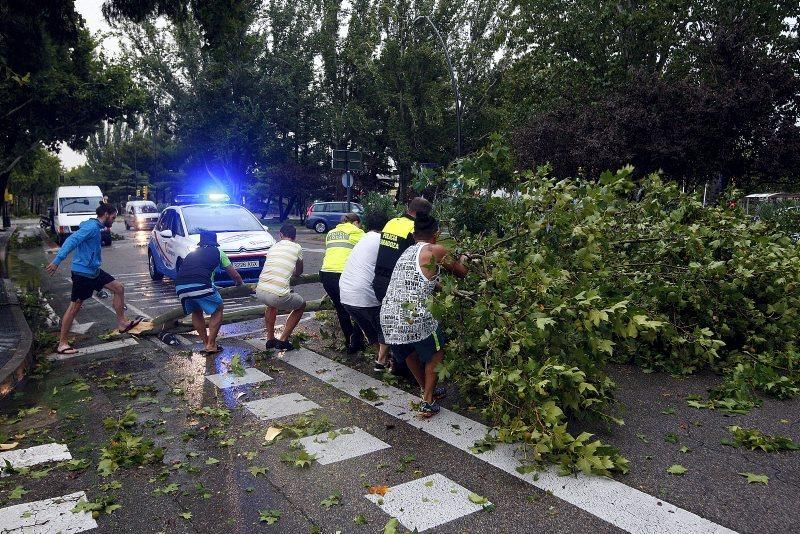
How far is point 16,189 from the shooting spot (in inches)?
2616

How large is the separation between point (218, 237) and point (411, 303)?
25.5ft

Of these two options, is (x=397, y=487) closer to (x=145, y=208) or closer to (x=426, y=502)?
(x=426, y=502)

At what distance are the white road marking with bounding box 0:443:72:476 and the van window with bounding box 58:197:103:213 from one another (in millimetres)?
21977

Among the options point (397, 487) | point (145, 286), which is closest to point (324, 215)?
point (145, 286)

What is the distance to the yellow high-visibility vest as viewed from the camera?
6.89m

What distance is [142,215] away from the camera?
35719mm

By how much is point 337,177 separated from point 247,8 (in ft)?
99.3

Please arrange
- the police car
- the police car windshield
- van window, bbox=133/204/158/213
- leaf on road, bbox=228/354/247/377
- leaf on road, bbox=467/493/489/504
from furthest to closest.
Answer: van window, bbox=133/204/158/213, the police car windshield, the police car, leaf on road, bbox=228/354/247/377, leaf on road, bbox=467/493/489/504

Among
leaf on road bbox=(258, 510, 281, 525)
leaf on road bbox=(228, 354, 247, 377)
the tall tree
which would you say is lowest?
leaf on road bbox=(228, 354, 247, 377)

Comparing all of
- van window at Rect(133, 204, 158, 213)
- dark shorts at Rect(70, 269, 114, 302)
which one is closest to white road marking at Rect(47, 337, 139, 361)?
dark shorts at Rect(70, 269, 114, 302)

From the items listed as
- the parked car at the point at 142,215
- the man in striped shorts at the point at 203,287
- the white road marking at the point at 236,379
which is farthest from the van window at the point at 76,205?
the white road marking at the point at 236,379

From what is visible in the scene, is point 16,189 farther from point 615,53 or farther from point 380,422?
point 380,422

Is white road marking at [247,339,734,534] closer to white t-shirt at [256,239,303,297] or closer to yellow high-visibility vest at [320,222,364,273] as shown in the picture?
yellow high-visibility vest at [320,222,364,273]

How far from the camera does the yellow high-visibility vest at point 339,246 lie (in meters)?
6.89
